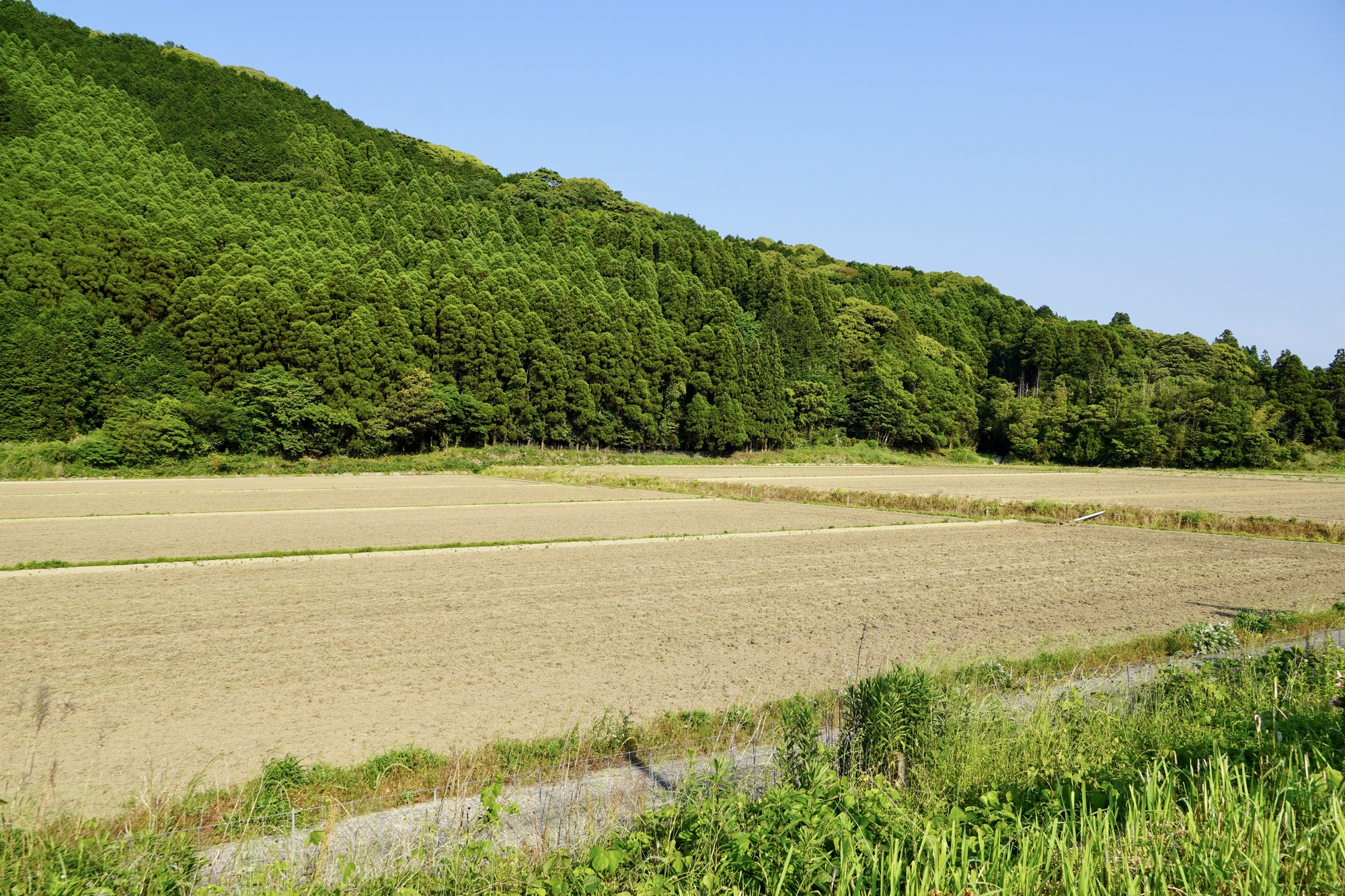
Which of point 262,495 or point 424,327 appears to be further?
point 424,327

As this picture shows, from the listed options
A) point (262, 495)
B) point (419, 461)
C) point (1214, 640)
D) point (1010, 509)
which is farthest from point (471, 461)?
point (1214, 640)

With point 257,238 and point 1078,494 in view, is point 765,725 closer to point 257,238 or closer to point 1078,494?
point 1078,494

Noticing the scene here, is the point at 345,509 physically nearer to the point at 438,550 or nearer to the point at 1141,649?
the point at 438,550

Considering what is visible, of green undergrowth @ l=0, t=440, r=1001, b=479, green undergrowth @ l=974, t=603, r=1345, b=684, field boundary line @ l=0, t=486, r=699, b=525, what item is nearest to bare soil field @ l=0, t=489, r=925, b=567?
field boundary line @ l=0, t=486, r=699, b=525

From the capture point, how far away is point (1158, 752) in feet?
13.5

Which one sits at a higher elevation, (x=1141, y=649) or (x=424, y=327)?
(x=424, y=327)

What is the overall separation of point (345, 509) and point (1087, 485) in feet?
136

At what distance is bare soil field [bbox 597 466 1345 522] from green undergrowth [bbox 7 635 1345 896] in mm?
29137

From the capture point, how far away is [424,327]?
59.4 m

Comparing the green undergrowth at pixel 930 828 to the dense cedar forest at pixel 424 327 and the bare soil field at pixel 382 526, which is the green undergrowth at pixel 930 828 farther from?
the dense cedar forest at pixel 424 327

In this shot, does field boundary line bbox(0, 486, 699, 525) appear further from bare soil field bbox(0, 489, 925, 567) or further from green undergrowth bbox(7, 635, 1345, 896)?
green undergrowth bbox(7, 635, 1345, 896)

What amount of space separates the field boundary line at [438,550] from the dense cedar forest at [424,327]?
33.4 metres

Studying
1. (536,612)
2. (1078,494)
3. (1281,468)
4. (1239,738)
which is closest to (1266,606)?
(1239,738)

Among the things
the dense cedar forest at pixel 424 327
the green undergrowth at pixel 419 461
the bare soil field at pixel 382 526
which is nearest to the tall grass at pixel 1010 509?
the bare soil field at pixel 382 526
